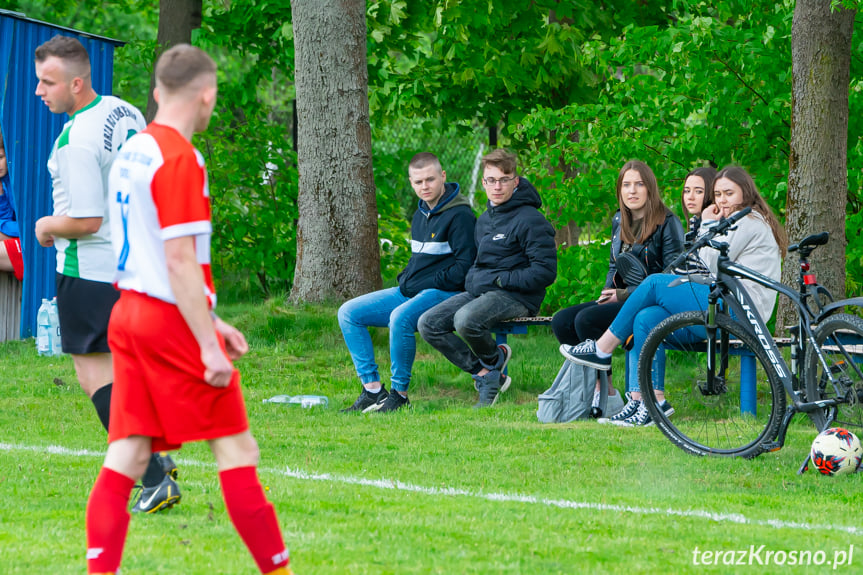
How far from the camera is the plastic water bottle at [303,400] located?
28.2 ft

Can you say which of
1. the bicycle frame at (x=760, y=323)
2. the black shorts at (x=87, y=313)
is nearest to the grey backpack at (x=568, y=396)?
the bicycle frame at (x=760, y=323)

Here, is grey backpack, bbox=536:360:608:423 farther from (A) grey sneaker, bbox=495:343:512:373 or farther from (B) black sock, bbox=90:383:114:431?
(B) black sock, bbox=90:383:114:431

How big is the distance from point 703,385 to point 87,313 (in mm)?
3606

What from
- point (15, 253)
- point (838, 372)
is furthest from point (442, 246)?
point (838, 372)

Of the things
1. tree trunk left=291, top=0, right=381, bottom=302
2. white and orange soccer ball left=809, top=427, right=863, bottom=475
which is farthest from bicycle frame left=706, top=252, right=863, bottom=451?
tree trunk left=291, top=0, right=381, bottom=302

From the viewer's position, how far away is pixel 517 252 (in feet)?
27.7

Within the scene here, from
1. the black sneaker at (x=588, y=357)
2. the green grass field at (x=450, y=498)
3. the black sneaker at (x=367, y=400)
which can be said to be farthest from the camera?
the black sneaker at (x=367, y=400)

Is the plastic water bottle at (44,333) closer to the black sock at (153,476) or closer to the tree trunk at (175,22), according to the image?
the tree trunk at (175,22)

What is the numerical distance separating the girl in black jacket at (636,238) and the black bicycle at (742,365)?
927mm

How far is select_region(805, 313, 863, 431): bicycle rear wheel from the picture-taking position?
19.2 feet

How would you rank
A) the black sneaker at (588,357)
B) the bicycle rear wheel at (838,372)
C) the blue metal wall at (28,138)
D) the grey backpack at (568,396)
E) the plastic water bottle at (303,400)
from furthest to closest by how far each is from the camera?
the blue metal wall at (28,138)
the plastic water bottle at (303,400)
the grey backpack at (568,396)
the black sneaker at (588,357)
the bicycle rear wheel at (838,372)

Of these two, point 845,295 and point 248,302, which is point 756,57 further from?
point 248,302

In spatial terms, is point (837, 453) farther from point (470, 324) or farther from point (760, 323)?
point (470, 324)

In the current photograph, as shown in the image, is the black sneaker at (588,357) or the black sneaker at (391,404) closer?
the black sneaker at (588,357)
